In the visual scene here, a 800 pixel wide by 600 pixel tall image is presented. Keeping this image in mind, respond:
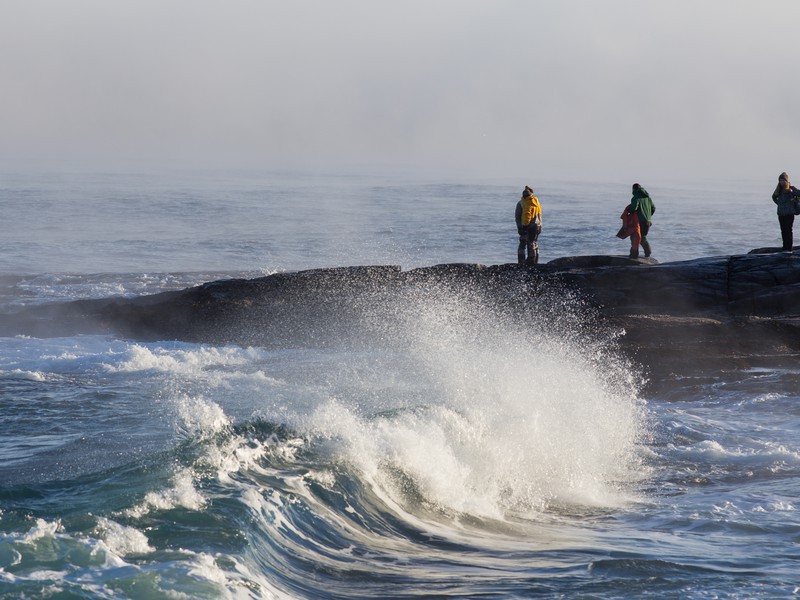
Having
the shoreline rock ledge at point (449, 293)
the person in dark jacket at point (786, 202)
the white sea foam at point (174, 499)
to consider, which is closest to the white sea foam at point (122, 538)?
the white sea foam at point (174, 499)

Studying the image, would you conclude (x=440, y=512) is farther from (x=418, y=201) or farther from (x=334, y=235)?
(x=418, y=201)

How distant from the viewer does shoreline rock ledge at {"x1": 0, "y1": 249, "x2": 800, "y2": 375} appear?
1555 cm

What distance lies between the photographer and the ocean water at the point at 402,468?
6.47 meters

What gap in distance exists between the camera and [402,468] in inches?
350

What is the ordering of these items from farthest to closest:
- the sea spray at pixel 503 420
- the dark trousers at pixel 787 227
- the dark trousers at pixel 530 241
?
the dark trousers at pixel 530 241 < the dark trousers at pixel 787 227 < the sea spray at pixel 503 420

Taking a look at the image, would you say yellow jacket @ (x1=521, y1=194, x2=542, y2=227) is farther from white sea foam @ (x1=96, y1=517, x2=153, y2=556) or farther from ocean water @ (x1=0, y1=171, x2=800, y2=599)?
white sea foam @ (x1=96, y1=517, x2=153, y2=556)

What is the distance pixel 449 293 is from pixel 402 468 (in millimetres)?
8293

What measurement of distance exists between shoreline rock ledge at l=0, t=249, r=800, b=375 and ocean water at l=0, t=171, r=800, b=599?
46 centimetres

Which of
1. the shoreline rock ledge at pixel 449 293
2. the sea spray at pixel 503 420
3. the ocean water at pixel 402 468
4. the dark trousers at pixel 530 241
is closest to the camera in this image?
the ocean water at pixel 402 468

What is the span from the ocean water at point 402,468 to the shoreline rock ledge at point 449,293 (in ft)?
1.51

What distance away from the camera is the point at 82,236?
35438 mm

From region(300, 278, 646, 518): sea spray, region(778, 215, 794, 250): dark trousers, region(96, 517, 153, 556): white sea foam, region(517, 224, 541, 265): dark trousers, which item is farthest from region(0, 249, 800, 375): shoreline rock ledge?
region(96, 517, 153, 556): white sea foam

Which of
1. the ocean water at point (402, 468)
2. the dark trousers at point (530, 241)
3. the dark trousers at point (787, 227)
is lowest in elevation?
the ocean water at point (402, 468)

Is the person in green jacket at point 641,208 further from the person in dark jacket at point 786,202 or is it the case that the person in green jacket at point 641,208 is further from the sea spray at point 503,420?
the sea spray at point 503,420
